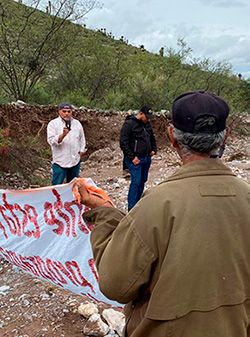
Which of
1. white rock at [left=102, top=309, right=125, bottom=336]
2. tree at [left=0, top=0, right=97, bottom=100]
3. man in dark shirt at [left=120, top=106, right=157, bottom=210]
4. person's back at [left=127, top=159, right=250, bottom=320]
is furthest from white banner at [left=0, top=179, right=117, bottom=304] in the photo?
tree at [left=0, top=0, right=97, bottom=100]

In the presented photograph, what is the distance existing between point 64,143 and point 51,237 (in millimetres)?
2950

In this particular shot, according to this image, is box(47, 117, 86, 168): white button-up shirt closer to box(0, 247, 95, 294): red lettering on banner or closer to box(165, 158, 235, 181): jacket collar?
box(0, 247, 95, 294): red lettering on banner

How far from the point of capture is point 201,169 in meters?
1.65

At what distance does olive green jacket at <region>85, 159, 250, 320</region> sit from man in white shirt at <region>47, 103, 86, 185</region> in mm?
4732

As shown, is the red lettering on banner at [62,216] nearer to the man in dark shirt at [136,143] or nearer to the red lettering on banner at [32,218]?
the red lettering on banner at [32,218]

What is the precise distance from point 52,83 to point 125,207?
13.5 metres

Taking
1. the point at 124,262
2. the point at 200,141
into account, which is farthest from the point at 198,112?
the point at 124,262

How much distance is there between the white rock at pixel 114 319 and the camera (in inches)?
144

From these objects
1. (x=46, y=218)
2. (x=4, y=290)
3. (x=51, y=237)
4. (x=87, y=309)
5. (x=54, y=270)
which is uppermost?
(x=46, y=218)

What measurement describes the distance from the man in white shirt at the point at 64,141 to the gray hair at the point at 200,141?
4662 millimetres

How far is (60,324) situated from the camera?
3822 millimetres

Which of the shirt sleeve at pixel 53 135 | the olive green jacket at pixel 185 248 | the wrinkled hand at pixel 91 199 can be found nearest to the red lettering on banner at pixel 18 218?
the wrinkled hand at pixel 91 199

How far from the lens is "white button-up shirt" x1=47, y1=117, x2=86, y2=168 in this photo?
626 centimetres

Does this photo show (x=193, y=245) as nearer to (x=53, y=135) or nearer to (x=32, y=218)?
(x=32, y=218)
